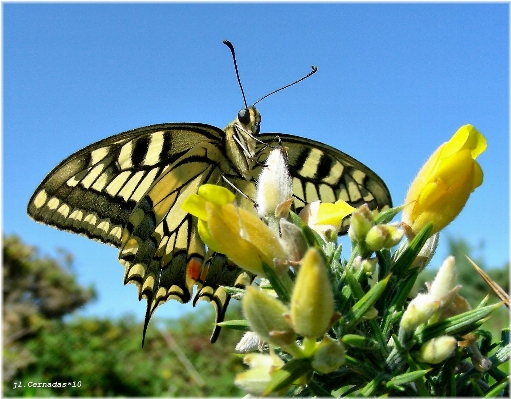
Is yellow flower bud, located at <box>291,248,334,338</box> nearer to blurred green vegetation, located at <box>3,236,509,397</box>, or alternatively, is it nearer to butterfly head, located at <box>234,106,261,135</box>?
butterfly head, located at <box>234,106,261,135</box>

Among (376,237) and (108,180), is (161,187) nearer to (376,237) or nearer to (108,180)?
(108,180)

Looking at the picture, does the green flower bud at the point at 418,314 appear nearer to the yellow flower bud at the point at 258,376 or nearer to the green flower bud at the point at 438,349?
the green flower bud at the point at 438,349

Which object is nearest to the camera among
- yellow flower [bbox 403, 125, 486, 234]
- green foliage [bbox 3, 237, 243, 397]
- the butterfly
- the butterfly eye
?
yellow flower [bbox 403, 125, 486, 234]

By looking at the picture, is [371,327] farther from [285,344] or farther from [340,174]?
[340,174]

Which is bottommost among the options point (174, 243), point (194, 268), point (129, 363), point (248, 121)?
point (129, 363)

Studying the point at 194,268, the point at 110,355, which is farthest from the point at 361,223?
the point at 110,355

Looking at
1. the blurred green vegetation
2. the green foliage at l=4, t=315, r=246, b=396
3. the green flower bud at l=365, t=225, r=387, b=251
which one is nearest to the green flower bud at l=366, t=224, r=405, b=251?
the green flower bud at l=365, t=225, r=387, b=251

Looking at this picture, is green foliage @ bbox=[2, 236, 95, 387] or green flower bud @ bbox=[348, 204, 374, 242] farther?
green foliage @ bbox=[2, 236, 95, 387]
